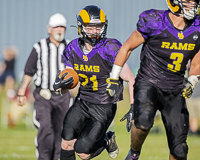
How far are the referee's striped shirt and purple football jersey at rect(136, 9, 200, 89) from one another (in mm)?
2124

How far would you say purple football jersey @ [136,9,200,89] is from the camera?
451cm

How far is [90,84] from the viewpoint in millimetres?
5203

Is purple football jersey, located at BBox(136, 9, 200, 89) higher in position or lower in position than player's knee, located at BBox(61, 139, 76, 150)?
higher

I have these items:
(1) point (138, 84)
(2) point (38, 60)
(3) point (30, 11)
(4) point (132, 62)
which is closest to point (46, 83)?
(2) point (38, 60)

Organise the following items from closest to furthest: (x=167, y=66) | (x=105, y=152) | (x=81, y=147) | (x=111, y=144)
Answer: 1. (x=167, y=66)
2. (x=81, y=147)
3. (x=111, y=144)
4. (x=105, y=152)

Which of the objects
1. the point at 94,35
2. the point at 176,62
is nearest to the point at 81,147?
the point at 94,35

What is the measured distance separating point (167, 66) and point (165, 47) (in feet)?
0.67

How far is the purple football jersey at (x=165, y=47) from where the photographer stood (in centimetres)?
451

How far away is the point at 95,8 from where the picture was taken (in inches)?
207

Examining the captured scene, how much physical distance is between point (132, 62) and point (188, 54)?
927 centimetres

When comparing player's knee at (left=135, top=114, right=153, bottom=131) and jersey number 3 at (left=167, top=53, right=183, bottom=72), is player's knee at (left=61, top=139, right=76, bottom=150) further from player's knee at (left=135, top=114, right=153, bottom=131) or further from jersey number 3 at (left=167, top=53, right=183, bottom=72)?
jersey number 3 at (left=167, top=53, right=183, bottom=72)

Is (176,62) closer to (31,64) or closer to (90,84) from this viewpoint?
(90,84)

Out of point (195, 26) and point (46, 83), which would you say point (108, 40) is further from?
point (46, 83)

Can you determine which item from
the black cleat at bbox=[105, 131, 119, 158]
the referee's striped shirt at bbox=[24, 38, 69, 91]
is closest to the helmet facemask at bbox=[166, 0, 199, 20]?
the black cleat at bbox=[105, 131, 119, 158]
